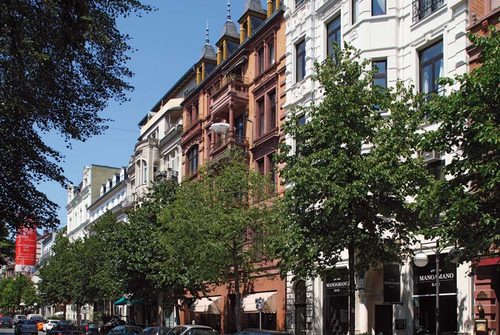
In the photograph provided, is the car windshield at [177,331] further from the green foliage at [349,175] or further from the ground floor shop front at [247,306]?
the green foliage at [349,175]

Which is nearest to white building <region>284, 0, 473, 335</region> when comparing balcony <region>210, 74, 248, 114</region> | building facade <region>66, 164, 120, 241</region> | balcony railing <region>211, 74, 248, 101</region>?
balcony <region>210, 74, 248, 114</region>

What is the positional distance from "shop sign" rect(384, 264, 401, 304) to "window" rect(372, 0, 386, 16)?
10366 millimetres

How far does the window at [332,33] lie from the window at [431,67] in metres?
5.82

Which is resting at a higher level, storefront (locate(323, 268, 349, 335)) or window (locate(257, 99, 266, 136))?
window (locate(257, 99, 266, 136))

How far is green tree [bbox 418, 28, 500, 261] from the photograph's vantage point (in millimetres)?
13548

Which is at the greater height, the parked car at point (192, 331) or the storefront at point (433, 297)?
the storefront at point (433, 297)

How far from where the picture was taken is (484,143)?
44.1 ft

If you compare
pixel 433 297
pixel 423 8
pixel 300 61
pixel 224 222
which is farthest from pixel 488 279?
pixel 300 61

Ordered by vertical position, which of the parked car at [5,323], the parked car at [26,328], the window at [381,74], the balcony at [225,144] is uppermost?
the window at [381,74]

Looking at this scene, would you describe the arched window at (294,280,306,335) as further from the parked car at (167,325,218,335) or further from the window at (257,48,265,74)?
the window at (257,48,265,74)

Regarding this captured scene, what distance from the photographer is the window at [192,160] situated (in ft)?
164

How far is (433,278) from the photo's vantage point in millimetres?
24344

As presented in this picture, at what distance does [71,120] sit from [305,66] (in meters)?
17.2

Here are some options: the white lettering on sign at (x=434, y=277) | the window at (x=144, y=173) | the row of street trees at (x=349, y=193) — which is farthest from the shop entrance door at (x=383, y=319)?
the window at (x=144, y=173)
